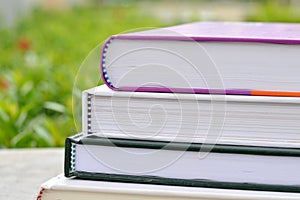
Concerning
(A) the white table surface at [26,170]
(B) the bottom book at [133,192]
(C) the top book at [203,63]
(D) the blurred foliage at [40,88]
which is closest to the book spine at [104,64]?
(C) the top book at [203,63]

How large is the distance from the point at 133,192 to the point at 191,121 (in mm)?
109

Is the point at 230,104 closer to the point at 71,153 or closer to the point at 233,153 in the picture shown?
the point at 233,153

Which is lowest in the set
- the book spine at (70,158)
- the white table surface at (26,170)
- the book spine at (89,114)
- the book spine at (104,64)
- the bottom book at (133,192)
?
the white table surface at (26,170)

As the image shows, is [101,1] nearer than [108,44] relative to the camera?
No

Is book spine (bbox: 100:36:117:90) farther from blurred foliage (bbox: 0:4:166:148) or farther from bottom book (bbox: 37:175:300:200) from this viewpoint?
blurred foliage (bbox: 0:4:166:148)

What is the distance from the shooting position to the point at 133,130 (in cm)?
106

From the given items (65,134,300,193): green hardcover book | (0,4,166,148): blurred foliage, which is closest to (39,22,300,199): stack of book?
(65,134,300,193): green hardcover book

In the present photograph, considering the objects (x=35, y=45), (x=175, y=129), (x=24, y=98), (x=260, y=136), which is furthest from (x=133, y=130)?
(x=35, y=45)

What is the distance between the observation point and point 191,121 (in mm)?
1044

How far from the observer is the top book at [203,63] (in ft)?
3.39

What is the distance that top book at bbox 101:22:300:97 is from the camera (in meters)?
1.03

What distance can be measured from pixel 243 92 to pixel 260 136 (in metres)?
0.06

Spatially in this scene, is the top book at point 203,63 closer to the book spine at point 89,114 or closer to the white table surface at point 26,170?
the book spine at point 89,114

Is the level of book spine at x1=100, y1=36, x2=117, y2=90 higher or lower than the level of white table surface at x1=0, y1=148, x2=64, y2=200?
higher
